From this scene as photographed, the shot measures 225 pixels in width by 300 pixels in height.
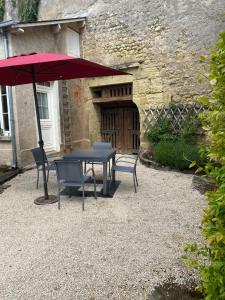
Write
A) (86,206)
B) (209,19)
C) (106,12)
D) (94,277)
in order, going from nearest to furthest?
(94,277), (86,206), (209,19), (106,12)

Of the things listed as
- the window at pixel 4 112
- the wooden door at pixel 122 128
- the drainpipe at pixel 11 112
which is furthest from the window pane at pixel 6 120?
the wooden door at pixel 122 128

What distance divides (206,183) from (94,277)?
3.05 m

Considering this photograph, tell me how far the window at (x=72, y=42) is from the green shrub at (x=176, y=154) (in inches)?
173

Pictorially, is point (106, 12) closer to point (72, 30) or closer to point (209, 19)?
point (72, 30)

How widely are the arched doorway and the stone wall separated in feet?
1.35

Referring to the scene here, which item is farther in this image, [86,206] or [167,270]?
[86,206]

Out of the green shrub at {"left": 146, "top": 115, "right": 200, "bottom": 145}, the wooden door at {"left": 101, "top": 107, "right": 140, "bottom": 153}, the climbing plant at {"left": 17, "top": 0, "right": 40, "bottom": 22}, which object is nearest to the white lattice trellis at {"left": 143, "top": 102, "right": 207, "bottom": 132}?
the green shrub at {"left": 146, "top": 115, "right": 200, "bottom": 145}

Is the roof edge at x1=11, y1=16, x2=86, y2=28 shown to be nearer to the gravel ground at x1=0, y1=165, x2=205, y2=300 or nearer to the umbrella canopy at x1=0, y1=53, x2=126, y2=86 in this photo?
the umbrella canopy at x1=0, y1=53, x2=126, y2=86

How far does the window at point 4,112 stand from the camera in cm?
649

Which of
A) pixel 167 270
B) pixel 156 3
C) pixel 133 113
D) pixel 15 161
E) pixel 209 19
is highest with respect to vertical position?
pixel 156 3

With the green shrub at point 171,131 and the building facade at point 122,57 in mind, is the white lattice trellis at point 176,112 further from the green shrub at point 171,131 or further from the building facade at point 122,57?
the building facade at point 122,57

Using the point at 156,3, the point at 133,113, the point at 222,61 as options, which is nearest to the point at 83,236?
the point at 222,61

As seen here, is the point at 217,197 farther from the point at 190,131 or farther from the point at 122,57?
the point at 122,57

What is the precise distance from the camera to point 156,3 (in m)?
7.31
